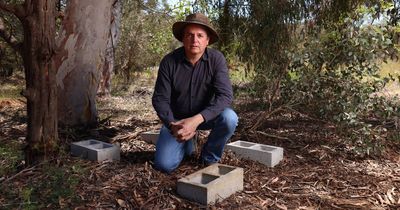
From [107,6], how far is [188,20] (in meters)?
1.89

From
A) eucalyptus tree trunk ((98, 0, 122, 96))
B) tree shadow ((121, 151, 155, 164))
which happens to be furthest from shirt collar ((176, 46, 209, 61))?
eucalyptus tree trunk ((98, 0, 122, 96))

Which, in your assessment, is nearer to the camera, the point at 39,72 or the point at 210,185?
the point at 210,185

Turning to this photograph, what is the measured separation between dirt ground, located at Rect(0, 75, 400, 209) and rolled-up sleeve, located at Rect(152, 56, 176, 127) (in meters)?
0.42

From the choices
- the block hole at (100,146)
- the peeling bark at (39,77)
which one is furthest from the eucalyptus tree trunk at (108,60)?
the peeling bark at (39,77)

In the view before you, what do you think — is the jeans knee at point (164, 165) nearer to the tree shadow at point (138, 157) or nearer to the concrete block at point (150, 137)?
the tree shadow at point (138, 157)

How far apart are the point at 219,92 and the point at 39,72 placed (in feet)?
4.16

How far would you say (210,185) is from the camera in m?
2.54

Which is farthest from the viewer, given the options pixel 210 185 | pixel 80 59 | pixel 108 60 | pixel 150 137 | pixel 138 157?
pixel 108 60

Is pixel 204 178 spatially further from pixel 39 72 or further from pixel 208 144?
pixel 39 72

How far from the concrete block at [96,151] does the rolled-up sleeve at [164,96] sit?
579mm

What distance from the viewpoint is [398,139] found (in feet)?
12.9

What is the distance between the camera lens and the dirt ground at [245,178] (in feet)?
8.46

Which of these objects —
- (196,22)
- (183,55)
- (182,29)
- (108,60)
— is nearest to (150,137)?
(183,55)

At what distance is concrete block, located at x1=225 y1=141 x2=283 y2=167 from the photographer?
3399 mm
